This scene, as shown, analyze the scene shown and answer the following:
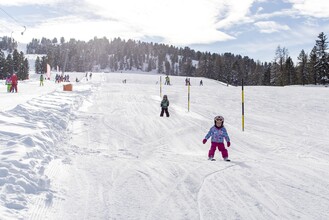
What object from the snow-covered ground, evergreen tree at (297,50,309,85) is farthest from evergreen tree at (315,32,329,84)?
the snow-covered ground

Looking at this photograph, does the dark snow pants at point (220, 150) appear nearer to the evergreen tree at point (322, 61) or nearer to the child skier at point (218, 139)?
the child skier at point (218, 139)

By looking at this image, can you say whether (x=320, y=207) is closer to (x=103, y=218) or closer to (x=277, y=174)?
(x=277, y=174)

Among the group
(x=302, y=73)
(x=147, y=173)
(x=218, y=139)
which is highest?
(x=302, y=73)

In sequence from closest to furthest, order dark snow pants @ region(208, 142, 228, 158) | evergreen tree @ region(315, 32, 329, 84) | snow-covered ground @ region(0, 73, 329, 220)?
snow-covered ground @ region(0, 73, 329, 220), dark snow pants @ region(208, 142, 228, 158), evergreen tree @ region(315, 32, 329, 84)

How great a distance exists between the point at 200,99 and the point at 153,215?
79.7 feet

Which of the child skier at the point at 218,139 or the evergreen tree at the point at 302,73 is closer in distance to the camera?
the child skier at the point at 218,139

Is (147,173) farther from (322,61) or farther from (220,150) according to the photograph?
(322,61)

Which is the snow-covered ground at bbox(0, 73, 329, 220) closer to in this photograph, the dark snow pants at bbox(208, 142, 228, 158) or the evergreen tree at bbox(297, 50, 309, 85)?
the dark snow pants at bbox(208, 142, 228, 158)

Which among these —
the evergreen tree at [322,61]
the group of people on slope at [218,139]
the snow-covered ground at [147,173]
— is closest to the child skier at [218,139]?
the group of people on slope at [218,139]

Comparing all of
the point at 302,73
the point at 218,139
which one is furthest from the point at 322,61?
the point at 218,139

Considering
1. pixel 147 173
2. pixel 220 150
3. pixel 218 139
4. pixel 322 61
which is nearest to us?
pixel 147 173

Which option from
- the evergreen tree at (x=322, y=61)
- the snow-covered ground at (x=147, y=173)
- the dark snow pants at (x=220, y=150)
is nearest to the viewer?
the snow-covered ground at (x=147, y=173)

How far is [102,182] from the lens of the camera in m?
6.21

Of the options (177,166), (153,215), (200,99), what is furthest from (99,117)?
(200,99)
